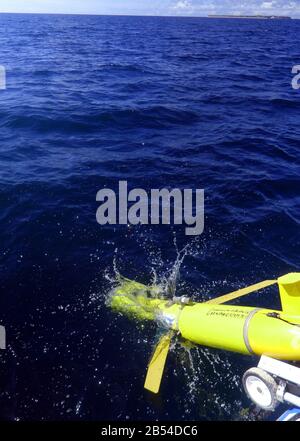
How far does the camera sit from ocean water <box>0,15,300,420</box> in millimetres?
5848

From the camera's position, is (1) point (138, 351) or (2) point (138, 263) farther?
(2) point (138, 263)

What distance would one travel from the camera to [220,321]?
5.84 m

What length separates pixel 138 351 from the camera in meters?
6.45

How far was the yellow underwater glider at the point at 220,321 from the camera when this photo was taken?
5145 mm

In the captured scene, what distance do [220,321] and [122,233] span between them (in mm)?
3988

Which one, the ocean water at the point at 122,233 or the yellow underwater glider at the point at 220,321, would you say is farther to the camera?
the ocean water at the point at 122,233

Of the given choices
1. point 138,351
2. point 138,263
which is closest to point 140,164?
point 138,263

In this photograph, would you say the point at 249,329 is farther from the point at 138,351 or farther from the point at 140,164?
the point at 140,164

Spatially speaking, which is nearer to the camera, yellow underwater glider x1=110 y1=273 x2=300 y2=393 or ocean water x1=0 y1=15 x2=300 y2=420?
yellow underwater glider x1=110 y1=273 x2=300 y2=393

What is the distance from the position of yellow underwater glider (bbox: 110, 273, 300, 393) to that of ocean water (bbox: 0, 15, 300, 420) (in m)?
0.33

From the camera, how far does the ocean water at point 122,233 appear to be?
230 inches

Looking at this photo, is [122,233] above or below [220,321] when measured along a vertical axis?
below

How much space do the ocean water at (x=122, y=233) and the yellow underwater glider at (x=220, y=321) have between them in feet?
1.08

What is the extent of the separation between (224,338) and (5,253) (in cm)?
519
